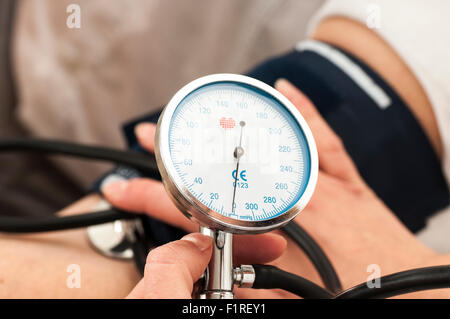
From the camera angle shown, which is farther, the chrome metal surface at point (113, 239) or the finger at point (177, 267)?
the chrome metal surface at point (113, 239)

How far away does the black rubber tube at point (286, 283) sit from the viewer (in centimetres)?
37

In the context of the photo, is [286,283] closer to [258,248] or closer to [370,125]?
[258,248]

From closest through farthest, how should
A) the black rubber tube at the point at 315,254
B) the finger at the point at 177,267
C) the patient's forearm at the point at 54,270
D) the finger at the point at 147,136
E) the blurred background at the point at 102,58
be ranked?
the finger at the point at 177,267
the black rubber tube at the point at 315,254
the patient's forearm at the point at 54,270
the finger at the point at 147,136
the blurred background at the point at 102,58

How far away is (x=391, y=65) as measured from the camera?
0.78m

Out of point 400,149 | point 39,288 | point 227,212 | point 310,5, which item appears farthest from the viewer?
point 310,5

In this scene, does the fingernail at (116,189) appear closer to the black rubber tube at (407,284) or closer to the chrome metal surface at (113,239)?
the chrome metal surface at (113,239)

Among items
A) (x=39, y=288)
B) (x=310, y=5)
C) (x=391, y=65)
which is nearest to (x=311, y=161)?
(x=39, y=288)

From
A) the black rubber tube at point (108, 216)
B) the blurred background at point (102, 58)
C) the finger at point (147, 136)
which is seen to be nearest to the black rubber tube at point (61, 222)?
the black rubber tube at point (108, 216)

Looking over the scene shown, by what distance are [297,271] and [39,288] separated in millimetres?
320

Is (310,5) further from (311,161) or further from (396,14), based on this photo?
(311,161)

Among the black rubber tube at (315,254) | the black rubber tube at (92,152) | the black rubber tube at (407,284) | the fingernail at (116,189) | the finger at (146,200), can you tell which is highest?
the black rubber tube at (92,152)

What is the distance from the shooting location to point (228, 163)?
0.35 m

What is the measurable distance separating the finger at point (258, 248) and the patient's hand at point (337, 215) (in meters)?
0.02

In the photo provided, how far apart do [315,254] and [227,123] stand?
0.17m
